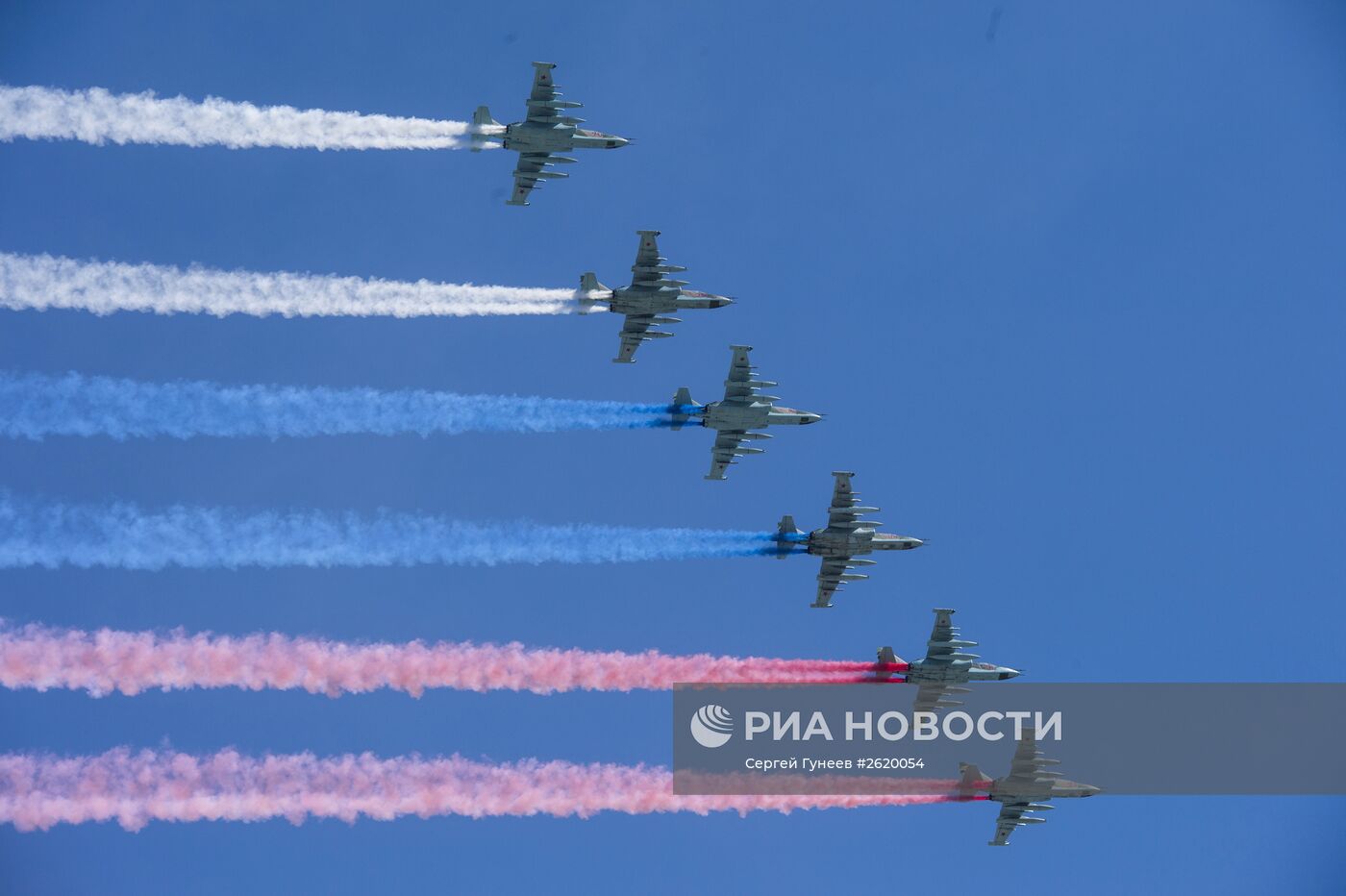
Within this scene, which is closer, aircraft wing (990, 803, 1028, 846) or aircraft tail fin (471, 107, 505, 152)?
aircraft tail fin (471, 107, 505, 152)

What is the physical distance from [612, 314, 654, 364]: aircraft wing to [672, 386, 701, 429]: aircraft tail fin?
9.78ft

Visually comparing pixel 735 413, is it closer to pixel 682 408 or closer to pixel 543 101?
pixel 682 408

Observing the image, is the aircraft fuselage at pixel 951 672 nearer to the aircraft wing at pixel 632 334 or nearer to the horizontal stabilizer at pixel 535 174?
the aircraft wing at pixel 632 334

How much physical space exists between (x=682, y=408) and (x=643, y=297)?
5.91 meters

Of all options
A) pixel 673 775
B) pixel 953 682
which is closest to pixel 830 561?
pixel 953 682

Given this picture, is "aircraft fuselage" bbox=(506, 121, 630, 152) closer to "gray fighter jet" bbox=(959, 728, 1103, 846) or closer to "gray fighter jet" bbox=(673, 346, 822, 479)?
"gray fighter jet" bbox=(673, 346, 822, 479)

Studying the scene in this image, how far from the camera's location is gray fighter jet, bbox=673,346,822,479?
329 ft

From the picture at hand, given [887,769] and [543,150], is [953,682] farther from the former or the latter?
[543,150]

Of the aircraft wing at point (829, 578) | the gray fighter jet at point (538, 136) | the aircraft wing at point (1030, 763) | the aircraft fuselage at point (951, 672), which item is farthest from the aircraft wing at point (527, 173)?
the aircraft wing at point (1030, 763)

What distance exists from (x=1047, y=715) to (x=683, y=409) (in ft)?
82.9

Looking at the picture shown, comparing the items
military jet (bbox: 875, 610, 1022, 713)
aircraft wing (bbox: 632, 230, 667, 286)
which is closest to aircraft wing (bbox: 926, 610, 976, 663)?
military jet (bbox: 875, 610, 1022, 713)

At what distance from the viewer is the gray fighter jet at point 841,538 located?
336 feet

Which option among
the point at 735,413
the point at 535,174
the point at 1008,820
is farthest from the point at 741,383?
the point at 1008,820

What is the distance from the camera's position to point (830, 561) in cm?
10512
